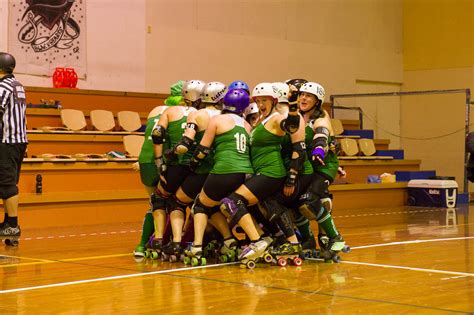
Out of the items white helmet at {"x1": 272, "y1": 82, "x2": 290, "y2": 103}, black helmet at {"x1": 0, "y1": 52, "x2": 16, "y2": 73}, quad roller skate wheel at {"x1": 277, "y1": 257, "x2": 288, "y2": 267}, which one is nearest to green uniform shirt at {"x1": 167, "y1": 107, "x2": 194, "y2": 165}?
white helmet at {"x1": 272, "y1": 82, "x2": 290, "y2": 103}

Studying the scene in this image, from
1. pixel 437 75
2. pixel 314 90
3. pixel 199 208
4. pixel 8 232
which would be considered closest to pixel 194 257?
pixel 199 208

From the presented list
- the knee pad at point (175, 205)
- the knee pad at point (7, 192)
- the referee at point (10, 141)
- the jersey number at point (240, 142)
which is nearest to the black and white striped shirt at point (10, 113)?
the referee at point (10, 141)

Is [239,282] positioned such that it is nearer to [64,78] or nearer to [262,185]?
[262,185]

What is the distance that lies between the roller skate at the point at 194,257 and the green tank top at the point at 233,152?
0.61 m

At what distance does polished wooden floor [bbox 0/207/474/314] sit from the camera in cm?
482

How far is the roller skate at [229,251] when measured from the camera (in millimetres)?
6824

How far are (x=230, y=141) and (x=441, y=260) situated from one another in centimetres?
193

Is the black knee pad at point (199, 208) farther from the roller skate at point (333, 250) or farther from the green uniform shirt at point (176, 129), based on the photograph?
the roller skate at point (333, 250)

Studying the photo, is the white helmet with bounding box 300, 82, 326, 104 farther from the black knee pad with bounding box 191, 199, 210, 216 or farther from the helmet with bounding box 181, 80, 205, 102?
the black knee pad with bounding box 191, 199, 210, 216

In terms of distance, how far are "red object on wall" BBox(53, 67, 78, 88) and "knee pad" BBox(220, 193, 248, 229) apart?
24.6ft

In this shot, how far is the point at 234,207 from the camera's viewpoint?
6508 mm

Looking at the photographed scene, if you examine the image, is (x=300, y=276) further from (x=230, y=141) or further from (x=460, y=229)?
(x=460, y=229)

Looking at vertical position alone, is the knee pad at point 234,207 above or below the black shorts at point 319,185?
below

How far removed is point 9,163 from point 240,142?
2593 millimetres
